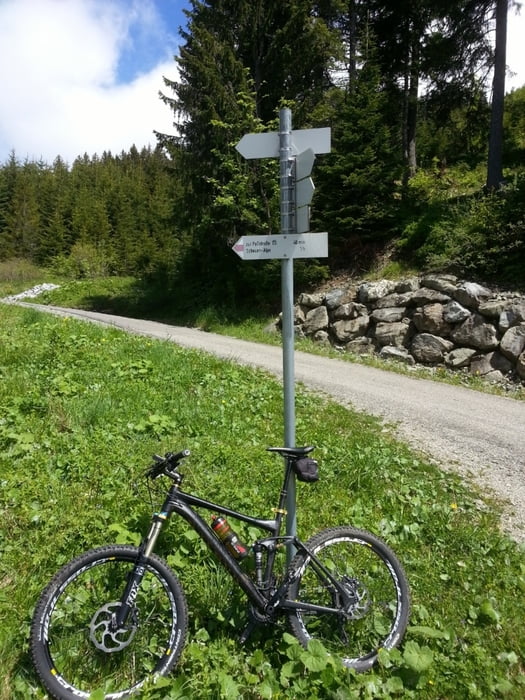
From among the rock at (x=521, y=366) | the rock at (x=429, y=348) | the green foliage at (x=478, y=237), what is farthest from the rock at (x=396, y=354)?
the green foliage at (x=478, y=237)

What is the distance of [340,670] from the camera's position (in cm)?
231

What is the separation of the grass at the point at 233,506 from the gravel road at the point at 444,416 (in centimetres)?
38

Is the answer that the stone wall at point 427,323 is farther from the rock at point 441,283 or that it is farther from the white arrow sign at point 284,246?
the white arrow sign at point 284,246

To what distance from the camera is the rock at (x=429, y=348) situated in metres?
10.9

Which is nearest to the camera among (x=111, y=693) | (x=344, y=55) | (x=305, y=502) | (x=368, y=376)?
(x=111, y=693)

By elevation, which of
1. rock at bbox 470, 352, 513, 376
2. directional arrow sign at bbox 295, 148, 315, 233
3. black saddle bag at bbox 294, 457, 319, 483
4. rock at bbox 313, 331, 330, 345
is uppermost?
directional arrow sign at bbox 295, 148, 315, 233

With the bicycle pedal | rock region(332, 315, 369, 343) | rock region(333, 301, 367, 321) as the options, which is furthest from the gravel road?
the bicycle pedal

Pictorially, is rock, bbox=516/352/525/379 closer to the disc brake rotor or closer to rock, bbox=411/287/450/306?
rock, bbox=411/287/450/306

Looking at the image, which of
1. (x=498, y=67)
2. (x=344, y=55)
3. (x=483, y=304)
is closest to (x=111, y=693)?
(x=483, y=304)

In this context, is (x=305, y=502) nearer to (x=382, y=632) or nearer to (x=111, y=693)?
(x=382, y=632)

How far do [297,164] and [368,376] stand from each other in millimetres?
7500

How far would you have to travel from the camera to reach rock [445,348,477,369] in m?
10.5

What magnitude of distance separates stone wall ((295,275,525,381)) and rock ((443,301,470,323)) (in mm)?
23

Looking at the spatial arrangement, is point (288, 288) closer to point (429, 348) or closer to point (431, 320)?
point (429, 348)
